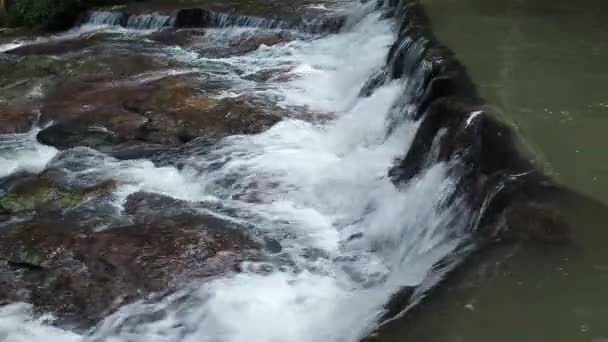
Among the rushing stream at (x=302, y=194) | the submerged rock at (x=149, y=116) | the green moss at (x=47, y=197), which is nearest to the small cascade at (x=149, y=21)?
the rushing stream at (x=302, y=194)

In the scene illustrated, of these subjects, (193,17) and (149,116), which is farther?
(193,17)

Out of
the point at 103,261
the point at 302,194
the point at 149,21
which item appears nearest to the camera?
the point at 103,261

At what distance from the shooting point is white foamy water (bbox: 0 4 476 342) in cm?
516

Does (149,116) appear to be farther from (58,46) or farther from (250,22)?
(58,46)

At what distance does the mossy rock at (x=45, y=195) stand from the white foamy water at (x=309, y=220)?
1.05 feet

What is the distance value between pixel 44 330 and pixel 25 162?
157 inches

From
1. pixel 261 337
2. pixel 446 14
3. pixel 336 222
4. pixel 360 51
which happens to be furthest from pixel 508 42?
pixel 261 337

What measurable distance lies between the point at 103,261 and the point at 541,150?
3.88 m

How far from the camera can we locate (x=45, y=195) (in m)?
7.61

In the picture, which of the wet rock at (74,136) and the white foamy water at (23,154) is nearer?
the white foamy water at (23,154)

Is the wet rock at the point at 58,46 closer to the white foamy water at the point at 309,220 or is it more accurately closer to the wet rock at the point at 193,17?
the wet rock at the point at 193,17

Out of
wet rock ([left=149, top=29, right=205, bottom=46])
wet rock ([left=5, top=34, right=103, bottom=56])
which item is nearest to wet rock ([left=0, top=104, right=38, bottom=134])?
wet rock ([left=5, top=34, right=103, bottom=56])

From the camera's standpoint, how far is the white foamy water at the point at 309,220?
5.16 m

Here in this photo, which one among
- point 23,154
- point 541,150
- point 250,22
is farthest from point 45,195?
point 250,22
